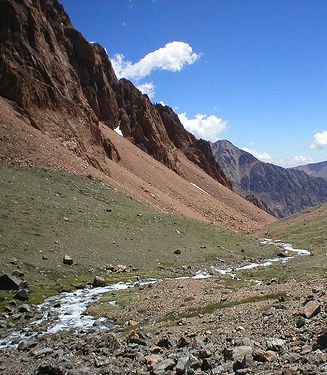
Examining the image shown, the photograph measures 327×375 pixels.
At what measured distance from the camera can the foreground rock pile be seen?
42.2 feet

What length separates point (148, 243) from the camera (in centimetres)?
4897

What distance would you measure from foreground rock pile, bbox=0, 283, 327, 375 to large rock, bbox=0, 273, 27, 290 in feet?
32.6

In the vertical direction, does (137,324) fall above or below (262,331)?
below

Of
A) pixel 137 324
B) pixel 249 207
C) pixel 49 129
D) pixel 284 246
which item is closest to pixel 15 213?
pixel 137 324

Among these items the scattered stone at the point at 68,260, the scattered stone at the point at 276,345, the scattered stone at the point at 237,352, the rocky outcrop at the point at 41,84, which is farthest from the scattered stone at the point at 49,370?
the rocky outcrop at the point at 41,84

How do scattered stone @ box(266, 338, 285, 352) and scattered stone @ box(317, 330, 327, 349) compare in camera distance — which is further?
scattered stone @ box(266, 338, 285, 352)

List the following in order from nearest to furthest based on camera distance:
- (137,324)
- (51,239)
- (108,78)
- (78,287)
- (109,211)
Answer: (137,324), (78,287), (51,239), (109,211), (108,78)

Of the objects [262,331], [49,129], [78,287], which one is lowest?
[78,287]

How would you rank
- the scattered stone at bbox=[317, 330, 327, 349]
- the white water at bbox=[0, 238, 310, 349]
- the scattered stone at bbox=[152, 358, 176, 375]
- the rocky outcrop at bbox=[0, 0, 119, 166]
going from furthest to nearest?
the rocky outcrop at bbox=[0, 0, 119, 166] < the white water at bbox=[0, 238, 310, 349] < the scattered stone at bbox=[152, 358, 176, 375] < the scattered stone at bbox=[317, 330, 327, 349]

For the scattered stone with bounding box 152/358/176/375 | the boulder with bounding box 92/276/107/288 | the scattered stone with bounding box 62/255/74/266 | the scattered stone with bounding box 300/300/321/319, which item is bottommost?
the boulder with bounding box 92/276/107/288

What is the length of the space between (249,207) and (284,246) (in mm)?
81016

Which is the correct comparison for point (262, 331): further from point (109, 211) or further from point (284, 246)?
point (284, 246)

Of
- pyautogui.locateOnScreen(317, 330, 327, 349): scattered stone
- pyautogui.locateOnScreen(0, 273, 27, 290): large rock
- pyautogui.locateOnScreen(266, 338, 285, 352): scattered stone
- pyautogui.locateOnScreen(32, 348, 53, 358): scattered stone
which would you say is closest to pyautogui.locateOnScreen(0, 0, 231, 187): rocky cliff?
pyautogui.locateOnScreen(0, 273, 27, 290): large rock

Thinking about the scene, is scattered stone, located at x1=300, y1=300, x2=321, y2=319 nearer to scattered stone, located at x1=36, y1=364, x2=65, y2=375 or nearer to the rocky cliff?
scattered stone, located at x1=36, y1=364, x2=65, y2=375
